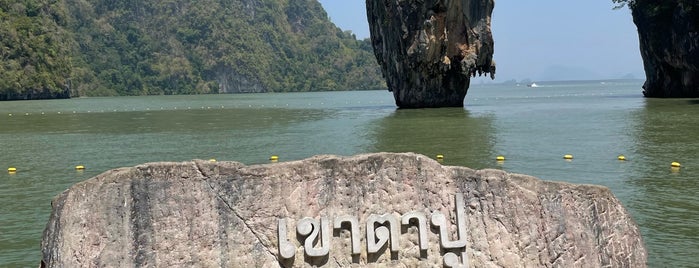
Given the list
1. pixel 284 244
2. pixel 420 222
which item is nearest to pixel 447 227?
pixel 420 222

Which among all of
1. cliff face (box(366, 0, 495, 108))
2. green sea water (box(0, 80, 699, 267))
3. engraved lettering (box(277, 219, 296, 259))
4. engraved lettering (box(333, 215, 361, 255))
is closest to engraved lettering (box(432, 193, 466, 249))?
engraved lettering (box(333, 215, 361, 255))

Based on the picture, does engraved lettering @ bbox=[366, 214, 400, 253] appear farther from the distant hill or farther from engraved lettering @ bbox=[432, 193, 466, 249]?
the distant hill

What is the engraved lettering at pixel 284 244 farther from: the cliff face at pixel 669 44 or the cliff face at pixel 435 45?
the cliff face at pixel 669 44

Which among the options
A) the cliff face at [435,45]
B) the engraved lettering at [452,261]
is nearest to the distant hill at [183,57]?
the cliff face at [435,45]

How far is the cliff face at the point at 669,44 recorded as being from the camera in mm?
46781

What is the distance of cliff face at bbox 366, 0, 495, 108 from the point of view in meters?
41.2

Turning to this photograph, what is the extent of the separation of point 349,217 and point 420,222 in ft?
1.84

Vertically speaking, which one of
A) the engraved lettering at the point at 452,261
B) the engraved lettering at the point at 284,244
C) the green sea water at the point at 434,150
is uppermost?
the engraved lettering at the point at 284,244

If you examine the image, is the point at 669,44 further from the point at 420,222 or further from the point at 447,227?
the point at 420,222

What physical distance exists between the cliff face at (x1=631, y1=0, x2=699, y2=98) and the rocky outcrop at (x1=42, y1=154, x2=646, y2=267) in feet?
147

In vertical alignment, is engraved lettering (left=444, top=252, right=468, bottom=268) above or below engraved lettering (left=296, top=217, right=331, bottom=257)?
below

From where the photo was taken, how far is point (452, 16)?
136ft

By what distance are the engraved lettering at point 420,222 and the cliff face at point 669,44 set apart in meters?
45.3

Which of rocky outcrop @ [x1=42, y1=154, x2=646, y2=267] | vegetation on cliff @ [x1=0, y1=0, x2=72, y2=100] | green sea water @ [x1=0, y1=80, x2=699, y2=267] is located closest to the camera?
rocky outcrop @ [x1=42, y1=154, x2=646, y2=267]
